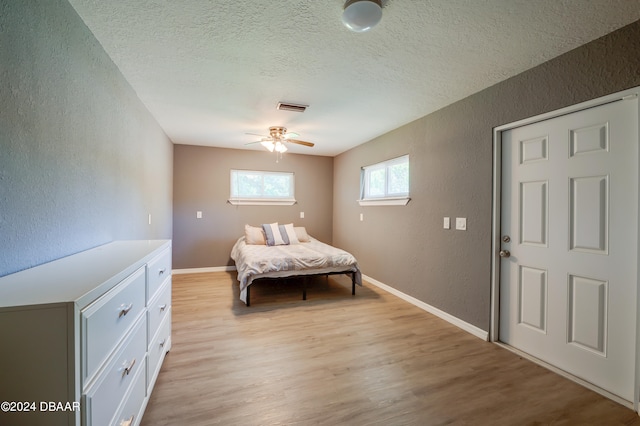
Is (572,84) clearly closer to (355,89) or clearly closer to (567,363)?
(355,89)

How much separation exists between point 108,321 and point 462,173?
116 inches

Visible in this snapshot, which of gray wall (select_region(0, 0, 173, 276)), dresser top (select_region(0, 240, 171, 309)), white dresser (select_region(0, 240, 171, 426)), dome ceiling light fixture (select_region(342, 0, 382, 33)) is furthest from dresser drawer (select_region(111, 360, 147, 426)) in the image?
dome ceiling light fixture (select_region(342, 0, 382, 33))

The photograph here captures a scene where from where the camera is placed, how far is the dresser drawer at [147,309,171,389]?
1559mm

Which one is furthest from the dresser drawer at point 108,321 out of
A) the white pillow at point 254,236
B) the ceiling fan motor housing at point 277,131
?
the white pillow at point 254,236

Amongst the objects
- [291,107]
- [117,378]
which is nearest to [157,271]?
[117,378]

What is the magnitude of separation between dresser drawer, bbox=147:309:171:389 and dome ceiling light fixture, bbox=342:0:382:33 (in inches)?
88.0

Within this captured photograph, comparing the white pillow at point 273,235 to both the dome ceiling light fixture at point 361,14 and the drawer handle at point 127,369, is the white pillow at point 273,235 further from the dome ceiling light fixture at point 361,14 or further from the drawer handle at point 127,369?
the dome ceiling light fixture at point 361,14

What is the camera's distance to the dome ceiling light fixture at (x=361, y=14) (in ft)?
4.51

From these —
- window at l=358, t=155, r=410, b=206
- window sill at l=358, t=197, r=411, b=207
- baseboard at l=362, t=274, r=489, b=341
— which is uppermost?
window at l=358, t=155, r=410, b=206

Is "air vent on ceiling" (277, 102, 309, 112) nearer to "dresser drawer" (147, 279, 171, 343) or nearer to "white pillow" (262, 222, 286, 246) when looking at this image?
"dresser drawer" (147, 279, 171, 343)

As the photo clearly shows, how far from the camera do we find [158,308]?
1.72m

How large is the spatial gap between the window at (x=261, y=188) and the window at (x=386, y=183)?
1.60 m

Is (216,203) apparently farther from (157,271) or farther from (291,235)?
(157,271)

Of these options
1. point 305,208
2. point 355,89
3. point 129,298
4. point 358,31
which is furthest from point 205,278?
point 358,31
